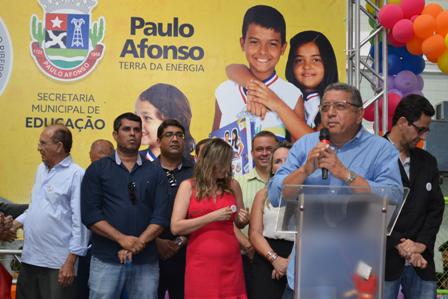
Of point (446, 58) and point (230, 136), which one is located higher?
point (446, 58)

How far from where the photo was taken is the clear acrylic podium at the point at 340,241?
234 centimetres

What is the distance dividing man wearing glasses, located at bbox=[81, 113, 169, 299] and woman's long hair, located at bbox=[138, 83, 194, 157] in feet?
6.97

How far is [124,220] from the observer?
4121 mm

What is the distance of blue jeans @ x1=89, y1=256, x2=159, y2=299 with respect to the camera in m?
4.02

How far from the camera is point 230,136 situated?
6441 millimetres

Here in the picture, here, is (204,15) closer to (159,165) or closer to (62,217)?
(159,165)

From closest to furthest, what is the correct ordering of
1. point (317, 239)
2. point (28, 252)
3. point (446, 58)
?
1. point (317, 239)
2. point (28, 252)
3. point (446, 58)

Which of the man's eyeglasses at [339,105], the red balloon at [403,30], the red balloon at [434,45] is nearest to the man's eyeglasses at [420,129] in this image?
the man's eyeglasses at [339,105]

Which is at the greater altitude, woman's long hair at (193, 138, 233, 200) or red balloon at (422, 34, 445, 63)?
red balloon at (422, 34, 445, 63)

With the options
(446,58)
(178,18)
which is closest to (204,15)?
(178,18)

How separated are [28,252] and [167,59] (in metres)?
2.74

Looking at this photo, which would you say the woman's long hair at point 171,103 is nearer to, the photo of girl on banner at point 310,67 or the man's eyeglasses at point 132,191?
the photo of girl on banner at point 310,67

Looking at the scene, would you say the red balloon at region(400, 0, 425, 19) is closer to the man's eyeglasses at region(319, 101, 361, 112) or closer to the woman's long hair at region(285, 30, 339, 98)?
the woman's long hair at region(285, 30, 339, 98)

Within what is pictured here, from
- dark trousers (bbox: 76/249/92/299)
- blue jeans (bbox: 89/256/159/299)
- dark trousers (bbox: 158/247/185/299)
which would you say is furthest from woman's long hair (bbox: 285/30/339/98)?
blue jeans (bbox: 89/256/159/299)
